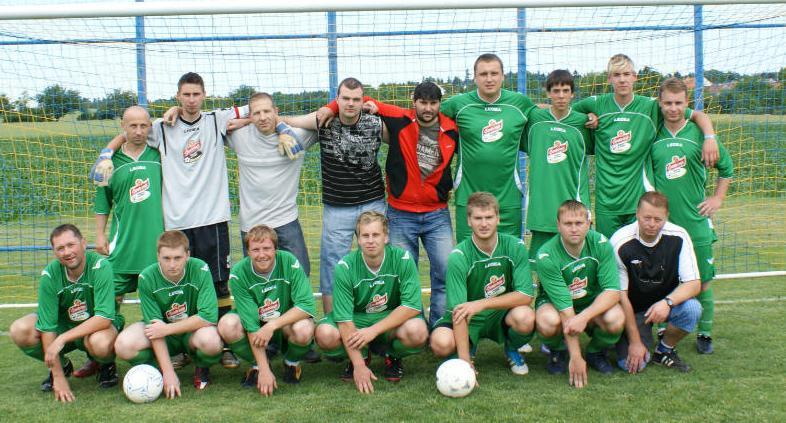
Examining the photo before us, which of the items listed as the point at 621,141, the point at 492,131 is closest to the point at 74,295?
the point at 492,131

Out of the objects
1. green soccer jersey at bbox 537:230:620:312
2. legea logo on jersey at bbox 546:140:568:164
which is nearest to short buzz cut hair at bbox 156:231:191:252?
green soccer jersey at bbox 537:230:620:312

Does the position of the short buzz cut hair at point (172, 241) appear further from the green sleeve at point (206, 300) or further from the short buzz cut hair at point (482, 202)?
the short buzz cut hair at point (482, 202)

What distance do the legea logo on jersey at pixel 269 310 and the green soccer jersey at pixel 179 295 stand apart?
0.84 ft

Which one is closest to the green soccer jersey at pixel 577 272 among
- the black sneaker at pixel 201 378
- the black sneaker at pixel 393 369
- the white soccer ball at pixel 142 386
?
the black sneaker at pixel 393 369

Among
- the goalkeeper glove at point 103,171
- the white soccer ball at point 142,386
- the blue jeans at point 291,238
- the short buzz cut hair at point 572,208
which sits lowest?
the white soccer ball at point 142,386

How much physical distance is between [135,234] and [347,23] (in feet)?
8.07

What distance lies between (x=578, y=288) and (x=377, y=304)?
1.13 m

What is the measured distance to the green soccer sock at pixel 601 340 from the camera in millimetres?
3656

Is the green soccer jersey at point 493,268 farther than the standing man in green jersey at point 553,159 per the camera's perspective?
No

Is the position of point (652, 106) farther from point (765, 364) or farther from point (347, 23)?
point (347, 23)

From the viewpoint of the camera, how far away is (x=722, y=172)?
4152 millimetres

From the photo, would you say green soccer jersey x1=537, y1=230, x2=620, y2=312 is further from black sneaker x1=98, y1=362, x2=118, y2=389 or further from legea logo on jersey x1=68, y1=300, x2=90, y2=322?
legea logo on jersey x1=68, y1=300, x2=90, y2=322

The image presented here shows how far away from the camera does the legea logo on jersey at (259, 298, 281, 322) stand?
382 centimetres

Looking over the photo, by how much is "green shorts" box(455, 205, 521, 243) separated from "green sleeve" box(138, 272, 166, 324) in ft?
6.09
